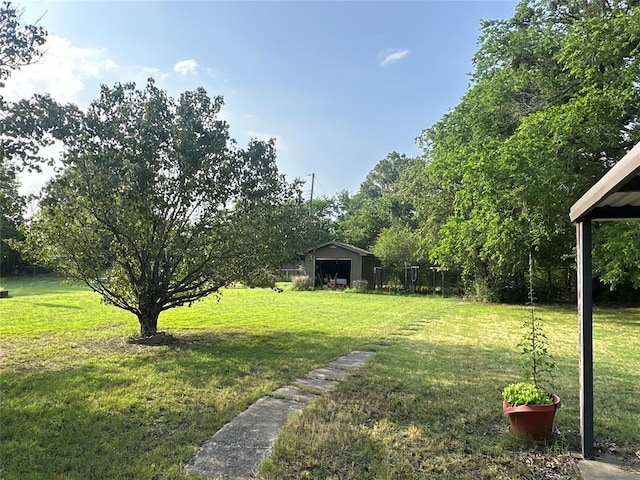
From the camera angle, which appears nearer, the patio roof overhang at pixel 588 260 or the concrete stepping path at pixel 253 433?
the concrete stepping path at pixel 253 433

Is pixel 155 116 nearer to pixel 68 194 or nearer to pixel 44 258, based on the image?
pixel 68 194

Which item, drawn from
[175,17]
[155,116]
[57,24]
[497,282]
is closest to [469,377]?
[155,116]

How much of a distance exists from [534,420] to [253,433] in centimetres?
221

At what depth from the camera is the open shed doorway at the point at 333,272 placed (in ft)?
78.2

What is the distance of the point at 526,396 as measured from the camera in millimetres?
3266

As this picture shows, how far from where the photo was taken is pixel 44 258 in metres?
6.70

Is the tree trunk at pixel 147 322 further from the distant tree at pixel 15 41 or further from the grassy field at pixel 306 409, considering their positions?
the distant tree at pixel 15 41

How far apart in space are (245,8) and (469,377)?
8.17 meters

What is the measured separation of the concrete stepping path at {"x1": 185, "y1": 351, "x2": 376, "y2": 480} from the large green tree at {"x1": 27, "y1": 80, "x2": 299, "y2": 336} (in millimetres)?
3163

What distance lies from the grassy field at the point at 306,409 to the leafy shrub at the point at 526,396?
12.3 inches

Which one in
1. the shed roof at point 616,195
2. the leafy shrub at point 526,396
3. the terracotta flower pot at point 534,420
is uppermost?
the shed roof at point 616,195

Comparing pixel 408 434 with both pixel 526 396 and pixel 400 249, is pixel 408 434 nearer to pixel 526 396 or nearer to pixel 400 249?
pixel 526 396

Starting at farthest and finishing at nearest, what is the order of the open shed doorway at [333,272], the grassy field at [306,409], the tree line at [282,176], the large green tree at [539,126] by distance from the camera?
1. the open shed doorway at [333,272]
2. the large green tree at [539,126]
3. the tree line at [282,176]
4. the grassy field at [306,409]

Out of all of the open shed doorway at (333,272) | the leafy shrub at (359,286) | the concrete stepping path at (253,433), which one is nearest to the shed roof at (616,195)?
the concrete stepping path at (253,433)
